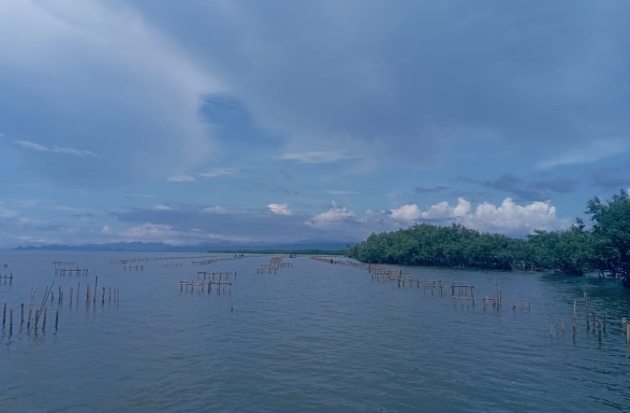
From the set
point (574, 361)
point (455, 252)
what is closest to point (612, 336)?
point (574, 361)

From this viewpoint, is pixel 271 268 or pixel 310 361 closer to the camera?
pixel 310 361

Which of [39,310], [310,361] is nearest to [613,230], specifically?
[310,361]

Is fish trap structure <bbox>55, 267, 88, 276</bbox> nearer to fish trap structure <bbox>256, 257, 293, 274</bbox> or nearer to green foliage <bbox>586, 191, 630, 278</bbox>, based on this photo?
fish trap structure <bbox>256, 257, 293, 274</bbox>

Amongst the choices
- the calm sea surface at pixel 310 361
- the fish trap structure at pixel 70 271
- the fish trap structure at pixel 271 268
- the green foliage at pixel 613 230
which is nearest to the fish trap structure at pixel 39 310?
the calm sea surface at pixel 310 361

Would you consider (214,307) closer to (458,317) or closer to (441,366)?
(458,317)

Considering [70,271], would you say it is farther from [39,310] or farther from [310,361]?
[310,361]

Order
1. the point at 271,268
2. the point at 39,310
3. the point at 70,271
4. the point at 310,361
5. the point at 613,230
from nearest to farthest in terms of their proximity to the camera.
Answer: the point at 310,361 < the point at 39,310 < the point at 613,230 < the point at 70,271 < the point at 271,268

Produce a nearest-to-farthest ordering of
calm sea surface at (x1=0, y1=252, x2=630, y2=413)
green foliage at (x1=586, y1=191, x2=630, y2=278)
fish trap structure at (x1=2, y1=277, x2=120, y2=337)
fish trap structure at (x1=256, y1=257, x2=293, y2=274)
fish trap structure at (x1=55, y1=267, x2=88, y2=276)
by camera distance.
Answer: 1. calm sea surface at (x1=0, y1=252, x2=630, y2=413)
2. fish trap structure at (x1=2, y1=277, x2=120, y2=337)
3. green foliage at (x1=586, y1=191, x2=630, y2=278)
4. fish trap structure at (x1=55, y1=267, x2=88, y2=276)
5. fish trap structure at (x1=256, y1=257, x2=293, y2=274)

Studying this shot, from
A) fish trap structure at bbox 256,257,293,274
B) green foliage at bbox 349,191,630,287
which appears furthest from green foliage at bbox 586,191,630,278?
fish trap structure at bbox 256,257,293,274
